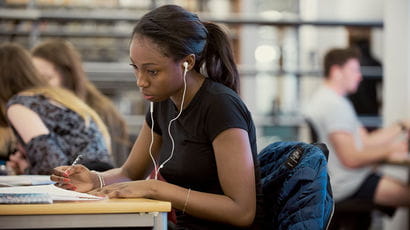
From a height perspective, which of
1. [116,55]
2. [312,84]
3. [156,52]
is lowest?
A: [312,84]

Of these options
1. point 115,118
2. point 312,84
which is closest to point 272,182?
point 115,118

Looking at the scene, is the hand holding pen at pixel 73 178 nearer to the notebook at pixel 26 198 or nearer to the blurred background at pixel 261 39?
the notebook at pixel 26 198

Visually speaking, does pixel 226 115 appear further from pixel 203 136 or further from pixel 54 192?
pixel 54 192

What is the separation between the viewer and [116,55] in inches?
266

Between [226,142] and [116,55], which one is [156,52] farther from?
[116,55]

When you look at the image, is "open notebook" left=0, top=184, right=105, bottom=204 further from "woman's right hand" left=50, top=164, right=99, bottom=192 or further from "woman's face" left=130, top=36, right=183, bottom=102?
"woman's face" left=130, top=36, right=183, bottom=102

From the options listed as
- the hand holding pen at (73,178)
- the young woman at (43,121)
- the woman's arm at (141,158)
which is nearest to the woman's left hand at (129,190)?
the hand holding pen at (73,178)

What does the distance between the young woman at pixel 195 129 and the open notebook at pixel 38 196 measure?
11 cm

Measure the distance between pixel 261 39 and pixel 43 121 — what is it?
5215 millimetres

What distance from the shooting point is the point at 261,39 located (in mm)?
7883

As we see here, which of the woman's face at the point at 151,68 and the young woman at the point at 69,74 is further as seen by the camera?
the young woman at the point at 69,74

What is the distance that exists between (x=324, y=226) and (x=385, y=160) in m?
2.77

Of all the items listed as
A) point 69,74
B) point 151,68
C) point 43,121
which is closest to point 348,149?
point 69,74

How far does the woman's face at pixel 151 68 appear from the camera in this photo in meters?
1.93
